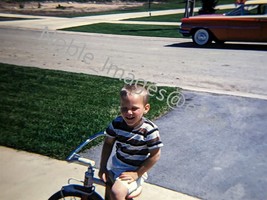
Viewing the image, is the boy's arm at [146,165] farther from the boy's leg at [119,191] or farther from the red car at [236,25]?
the red car at [236,25]

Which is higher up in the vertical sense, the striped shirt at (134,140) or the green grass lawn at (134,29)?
the striped shirt at (134,140)

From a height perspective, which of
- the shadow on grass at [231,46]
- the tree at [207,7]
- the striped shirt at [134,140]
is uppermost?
the striped shirt at [134,140]

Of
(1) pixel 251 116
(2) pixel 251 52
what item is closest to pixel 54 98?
(1) pixel 251 116

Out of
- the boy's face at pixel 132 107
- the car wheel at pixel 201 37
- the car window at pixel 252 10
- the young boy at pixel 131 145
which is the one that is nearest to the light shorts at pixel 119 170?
the young boy at pixel 131 145

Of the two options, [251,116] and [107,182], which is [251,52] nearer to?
[251,116]

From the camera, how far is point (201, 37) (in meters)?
13.4

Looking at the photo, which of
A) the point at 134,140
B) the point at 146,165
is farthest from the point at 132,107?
the point at 146,165

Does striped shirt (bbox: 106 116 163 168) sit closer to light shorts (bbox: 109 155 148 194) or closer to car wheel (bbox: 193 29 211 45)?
light shorts (bbox: 109 155 148 194)

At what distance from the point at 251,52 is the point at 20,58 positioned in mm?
7483

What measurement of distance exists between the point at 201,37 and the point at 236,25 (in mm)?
1470

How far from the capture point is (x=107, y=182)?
2510 millimetres

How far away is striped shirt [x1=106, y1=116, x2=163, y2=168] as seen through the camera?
2452 mm

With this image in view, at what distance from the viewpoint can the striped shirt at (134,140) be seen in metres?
2.45

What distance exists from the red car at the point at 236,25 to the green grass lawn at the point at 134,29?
9.09ft
